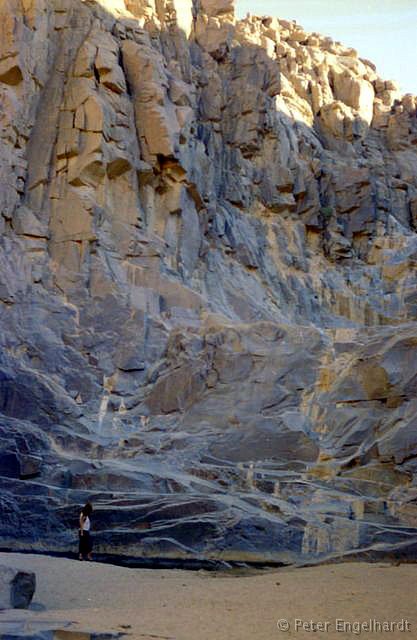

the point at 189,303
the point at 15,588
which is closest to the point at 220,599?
the point at 15,588

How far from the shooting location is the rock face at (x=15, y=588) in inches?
429

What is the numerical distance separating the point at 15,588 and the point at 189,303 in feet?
59.7

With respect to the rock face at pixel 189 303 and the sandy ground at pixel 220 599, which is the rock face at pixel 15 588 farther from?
the rock face at pixel 189 303

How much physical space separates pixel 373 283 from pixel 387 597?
92.3 feet

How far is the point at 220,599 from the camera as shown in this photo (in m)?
12.4

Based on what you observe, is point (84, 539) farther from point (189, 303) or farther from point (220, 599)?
point (189, 303)

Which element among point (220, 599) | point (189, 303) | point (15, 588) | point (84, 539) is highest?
point (189, 303)

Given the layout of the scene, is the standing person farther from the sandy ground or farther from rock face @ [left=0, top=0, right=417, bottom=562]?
rock face @ [left=0, top=0, right=417, bottom=562]

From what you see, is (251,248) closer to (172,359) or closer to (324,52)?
(172,359)

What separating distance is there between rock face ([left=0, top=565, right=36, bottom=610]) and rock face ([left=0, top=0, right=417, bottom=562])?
7.10 meters

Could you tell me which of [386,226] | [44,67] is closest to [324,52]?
[386,226]

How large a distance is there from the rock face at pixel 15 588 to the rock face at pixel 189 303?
7099 mm

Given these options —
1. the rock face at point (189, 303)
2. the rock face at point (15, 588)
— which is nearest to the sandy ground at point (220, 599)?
the rock face at point (15, 588)

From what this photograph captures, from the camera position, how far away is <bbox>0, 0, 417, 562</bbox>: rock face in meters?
19.6
